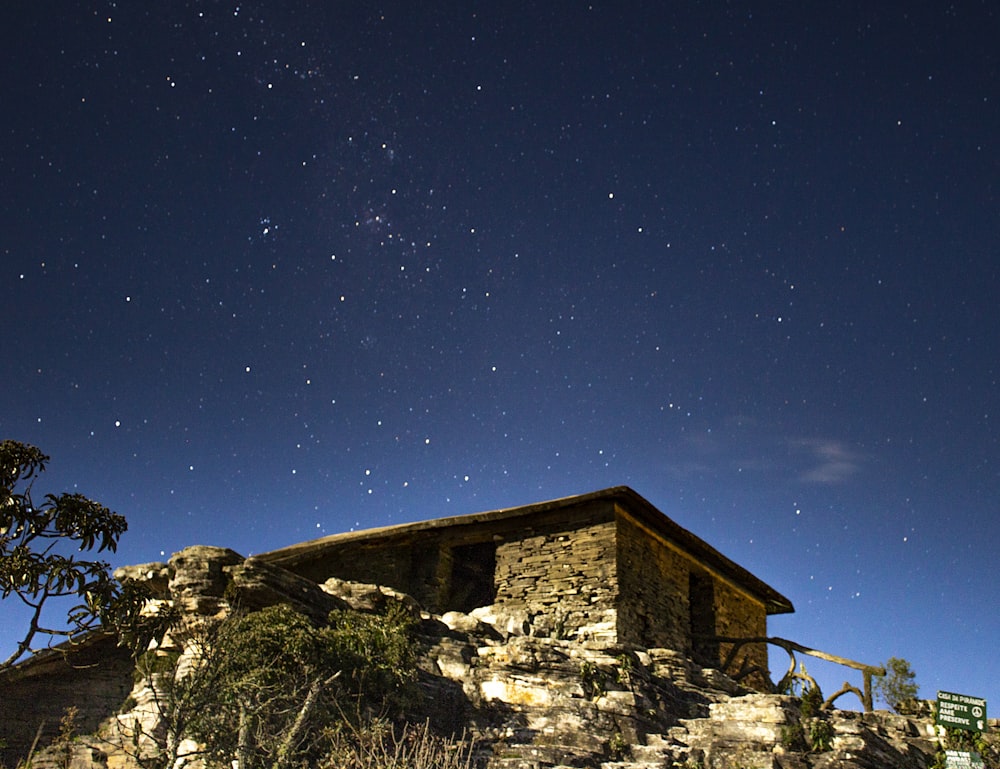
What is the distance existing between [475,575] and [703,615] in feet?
21.7

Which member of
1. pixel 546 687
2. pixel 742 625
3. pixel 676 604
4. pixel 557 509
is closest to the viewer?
pixel 546 687

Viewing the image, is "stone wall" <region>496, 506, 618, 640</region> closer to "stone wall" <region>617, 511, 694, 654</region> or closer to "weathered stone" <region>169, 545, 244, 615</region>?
"stone wall" <region>617, 511, 694, 654</region>

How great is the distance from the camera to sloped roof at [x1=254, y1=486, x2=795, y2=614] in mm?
18469

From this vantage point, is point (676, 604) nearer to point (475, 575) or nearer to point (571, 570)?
point (571, 570)

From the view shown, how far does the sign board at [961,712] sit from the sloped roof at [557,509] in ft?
26.7

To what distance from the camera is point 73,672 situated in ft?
53.2

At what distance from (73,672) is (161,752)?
8087 millimetres

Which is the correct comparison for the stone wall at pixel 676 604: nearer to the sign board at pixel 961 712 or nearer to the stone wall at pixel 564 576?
the stone wall at pixel 564 576

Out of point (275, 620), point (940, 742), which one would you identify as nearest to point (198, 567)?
point (275, 620)

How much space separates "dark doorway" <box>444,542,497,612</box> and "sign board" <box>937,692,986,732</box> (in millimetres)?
12612

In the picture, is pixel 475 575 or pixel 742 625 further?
pixel 742 625

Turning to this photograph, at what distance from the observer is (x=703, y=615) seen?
22047mm

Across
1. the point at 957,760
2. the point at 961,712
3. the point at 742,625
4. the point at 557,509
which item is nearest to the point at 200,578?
the point at 557,509

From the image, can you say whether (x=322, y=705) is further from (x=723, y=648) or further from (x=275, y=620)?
(x=723, y=648)
